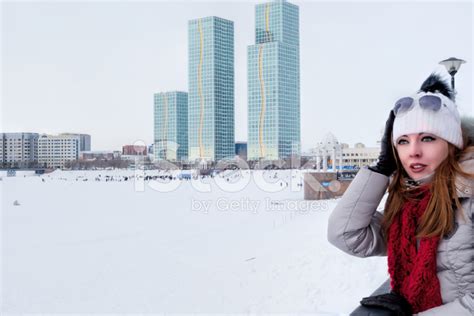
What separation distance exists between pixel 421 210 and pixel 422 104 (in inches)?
15.4

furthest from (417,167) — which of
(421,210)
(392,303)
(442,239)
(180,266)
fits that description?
(180,266)

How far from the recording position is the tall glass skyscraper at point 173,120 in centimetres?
10969

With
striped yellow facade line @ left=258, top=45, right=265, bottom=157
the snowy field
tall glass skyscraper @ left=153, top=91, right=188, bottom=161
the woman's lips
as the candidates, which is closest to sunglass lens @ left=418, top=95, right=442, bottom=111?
the woman's lips

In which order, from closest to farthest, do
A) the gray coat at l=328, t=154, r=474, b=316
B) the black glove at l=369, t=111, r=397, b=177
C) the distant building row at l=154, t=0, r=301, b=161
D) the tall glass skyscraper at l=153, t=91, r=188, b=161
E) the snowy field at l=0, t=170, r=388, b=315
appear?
the gray coat at l=328, t=154, r=474, b=316 < the black glove at l=369, t=111, r=397, b=177 < the snowy field at l=0, t=170, r=388, b=315 < the distant building row at l=154, t=0, r=301, b=161 < the tall glass skyscraper at l=153, t=91, r=188, b=161

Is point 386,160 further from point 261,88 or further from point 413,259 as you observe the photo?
point 261,88

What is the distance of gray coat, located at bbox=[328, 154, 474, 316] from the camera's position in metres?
1.39

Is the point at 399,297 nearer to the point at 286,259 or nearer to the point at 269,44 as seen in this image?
the point at 286,259

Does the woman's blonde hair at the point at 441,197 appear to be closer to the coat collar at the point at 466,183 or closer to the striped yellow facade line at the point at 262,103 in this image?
the coat collar at the point at 466,183

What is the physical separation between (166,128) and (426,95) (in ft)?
376

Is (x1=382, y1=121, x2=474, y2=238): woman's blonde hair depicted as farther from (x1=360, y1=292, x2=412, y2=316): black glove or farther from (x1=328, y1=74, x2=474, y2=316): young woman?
(x1=360, y1=292, x2=412, y2=316): black glove

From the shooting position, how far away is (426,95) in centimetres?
159

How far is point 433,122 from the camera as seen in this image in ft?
5.00

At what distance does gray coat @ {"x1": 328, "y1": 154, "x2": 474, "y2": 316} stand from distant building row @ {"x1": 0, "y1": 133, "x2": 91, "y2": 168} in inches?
1531

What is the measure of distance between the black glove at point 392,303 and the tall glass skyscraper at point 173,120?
105800 millimetres
